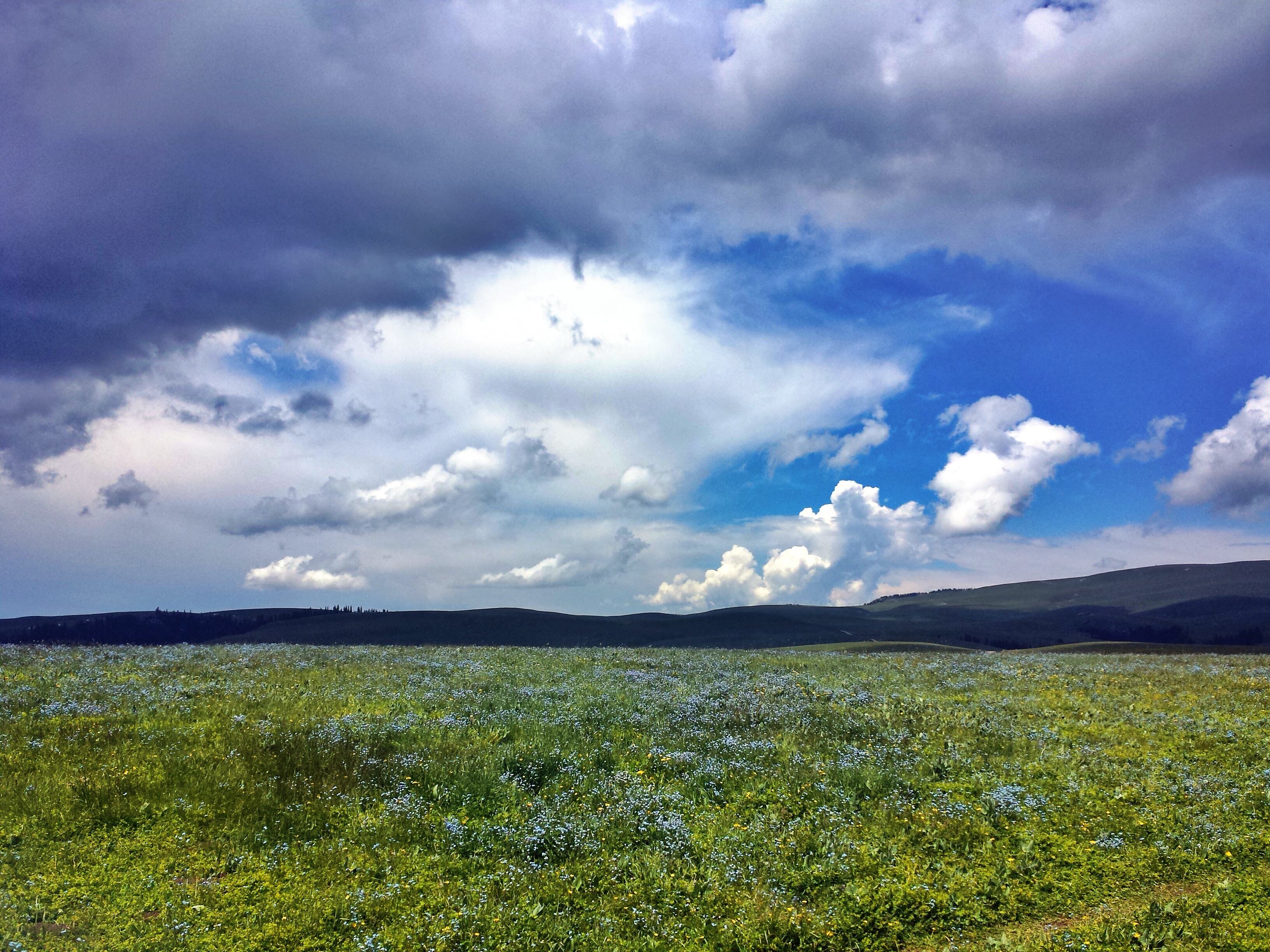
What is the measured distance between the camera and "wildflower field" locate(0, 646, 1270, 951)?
32.3 ft

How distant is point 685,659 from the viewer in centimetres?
3469

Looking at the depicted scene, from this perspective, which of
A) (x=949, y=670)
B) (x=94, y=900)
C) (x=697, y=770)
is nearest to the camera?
(x=94, y=900)

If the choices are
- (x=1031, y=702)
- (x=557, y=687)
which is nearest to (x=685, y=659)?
(x=557, y=687)

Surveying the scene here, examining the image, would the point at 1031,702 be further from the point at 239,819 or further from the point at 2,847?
the point at 2,847

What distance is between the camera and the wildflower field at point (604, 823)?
985 centimetres

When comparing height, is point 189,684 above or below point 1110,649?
above

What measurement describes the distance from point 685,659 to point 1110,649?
52136 mm

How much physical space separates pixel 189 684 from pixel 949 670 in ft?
105

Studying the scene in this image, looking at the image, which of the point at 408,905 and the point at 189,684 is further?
the point at 189,684

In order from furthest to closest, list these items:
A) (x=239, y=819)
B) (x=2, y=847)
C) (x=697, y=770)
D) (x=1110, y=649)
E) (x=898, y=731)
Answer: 1. (x=1110, y=649)
2. (x=898, y=731)
3. (x=697, y=770)
4. (x=239, y=819)
5. (x=2, y=847)

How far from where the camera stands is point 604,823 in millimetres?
12680

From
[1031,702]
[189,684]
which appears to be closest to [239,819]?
[189,684]

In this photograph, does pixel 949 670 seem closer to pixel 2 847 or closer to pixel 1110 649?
pixel 2 847

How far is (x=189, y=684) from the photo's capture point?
70.5ft
